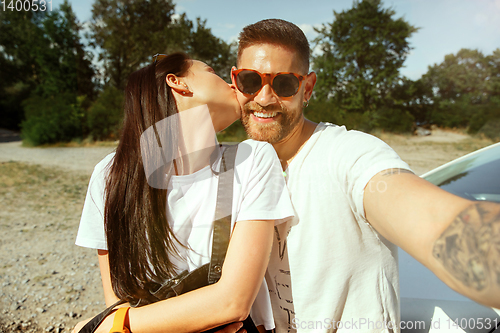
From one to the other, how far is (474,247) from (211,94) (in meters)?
0.99

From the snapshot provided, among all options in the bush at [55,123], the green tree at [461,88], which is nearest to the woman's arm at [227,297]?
the bush at [55,123]

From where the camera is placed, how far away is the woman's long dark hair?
3.78ft

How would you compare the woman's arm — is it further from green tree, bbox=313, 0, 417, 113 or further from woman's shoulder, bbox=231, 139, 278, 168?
green tree, bbox=313, 0, 417, 113

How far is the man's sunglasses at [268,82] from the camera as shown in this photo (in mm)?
1492

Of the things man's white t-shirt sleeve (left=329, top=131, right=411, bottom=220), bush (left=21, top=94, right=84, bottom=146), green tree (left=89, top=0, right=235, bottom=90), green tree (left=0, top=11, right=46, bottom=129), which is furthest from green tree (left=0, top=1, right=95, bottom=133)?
man's white t-shirt sleeve (left=329, top=131, right=411, bottom=220)

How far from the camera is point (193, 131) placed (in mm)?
1230

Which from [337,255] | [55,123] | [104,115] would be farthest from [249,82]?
[55,123]

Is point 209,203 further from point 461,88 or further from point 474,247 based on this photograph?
point 461,88

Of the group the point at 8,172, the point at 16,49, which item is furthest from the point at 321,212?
the point at 16,49

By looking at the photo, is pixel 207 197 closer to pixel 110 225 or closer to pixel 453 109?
pixel 110 225

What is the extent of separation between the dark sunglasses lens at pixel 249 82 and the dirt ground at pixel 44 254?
783 mm

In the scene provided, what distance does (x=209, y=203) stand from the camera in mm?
1164

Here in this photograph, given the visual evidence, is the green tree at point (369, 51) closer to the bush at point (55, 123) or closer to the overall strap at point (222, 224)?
the overall strap at point (222, 224)

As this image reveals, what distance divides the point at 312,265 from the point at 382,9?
713 inches
